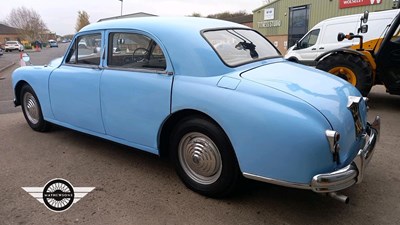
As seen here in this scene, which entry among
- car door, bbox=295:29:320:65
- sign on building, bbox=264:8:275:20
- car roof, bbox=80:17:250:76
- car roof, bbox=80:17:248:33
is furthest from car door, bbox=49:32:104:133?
sign on building, bbox=264:8:275:20

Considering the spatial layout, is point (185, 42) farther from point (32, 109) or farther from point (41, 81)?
point (32, 109)

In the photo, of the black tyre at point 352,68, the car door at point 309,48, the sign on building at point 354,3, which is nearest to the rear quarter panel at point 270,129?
the black tyre at point 352,68

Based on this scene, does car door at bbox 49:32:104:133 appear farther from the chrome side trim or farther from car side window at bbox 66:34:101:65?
the chrome side trim

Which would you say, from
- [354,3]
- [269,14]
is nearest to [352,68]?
[354,3]

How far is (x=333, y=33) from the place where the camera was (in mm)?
10383

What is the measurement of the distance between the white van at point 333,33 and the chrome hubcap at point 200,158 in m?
6.75

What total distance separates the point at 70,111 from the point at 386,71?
5.70 m

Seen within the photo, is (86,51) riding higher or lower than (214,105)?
higher

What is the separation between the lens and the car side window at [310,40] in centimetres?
1092

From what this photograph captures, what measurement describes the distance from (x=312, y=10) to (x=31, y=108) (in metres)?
22.3

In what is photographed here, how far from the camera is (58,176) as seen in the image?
336 cm

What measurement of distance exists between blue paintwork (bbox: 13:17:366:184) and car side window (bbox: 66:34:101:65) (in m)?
0.12

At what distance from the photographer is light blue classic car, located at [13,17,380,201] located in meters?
2.25

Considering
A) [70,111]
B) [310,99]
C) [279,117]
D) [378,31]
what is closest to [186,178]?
[279,117]
